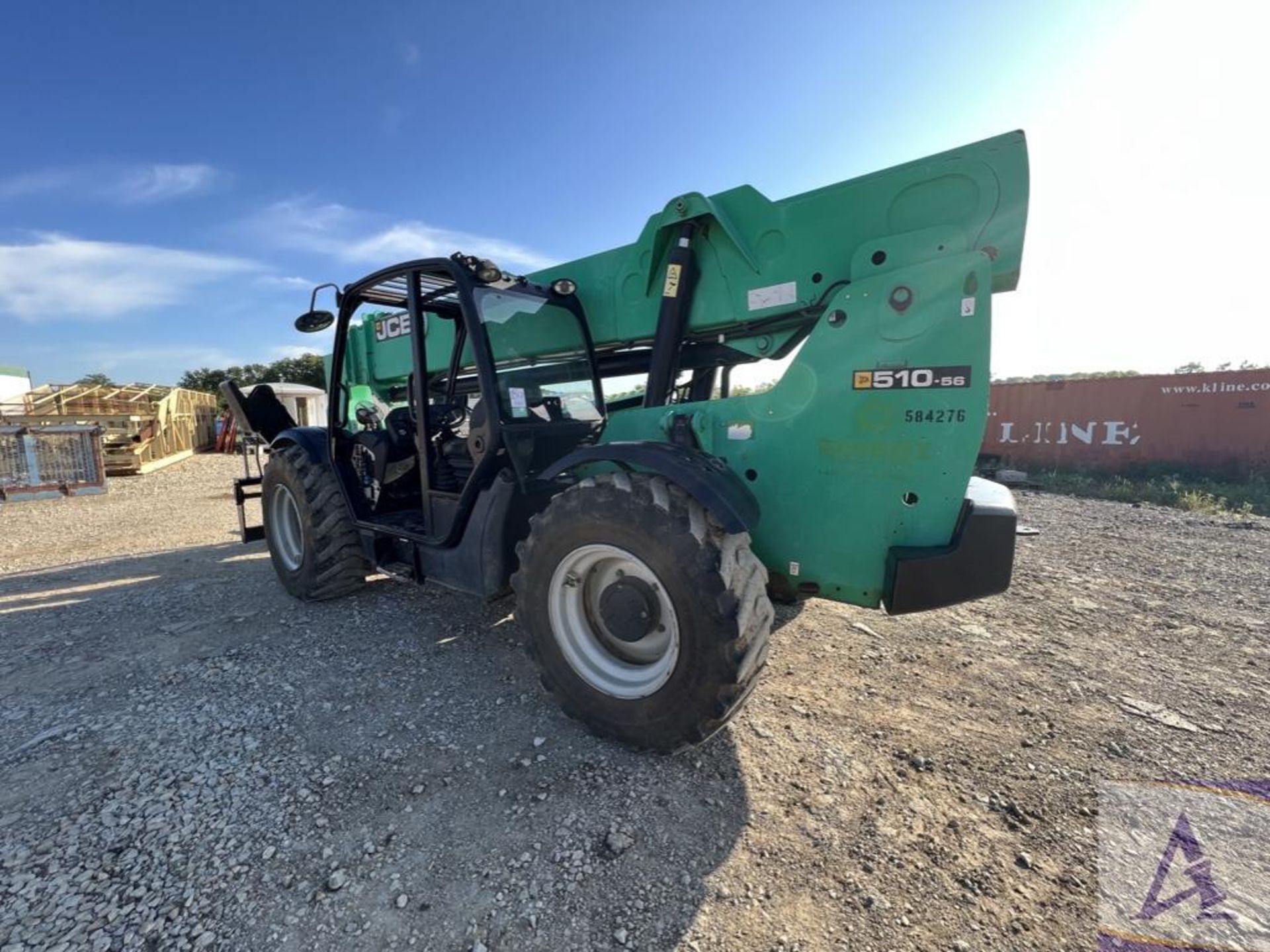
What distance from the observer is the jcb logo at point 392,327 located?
5020 millimetres

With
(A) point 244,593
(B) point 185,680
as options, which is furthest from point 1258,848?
(A) point 244,593

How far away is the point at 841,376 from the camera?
2.39 metres

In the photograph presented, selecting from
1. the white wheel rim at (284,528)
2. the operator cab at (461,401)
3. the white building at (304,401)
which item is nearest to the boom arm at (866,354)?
the operator cab at (461,401)

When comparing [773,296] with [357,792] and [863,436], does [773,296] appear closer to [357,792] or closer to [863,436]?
[863,436]

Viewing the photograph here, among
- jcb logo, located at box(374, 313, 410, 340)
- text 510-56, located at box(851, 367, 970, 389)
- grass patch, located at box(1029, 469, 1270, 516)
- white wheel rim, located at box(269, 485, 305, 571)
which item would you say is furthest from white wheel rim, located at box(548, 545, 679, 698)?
grass patch, located at box(1029, 469, 1270, 516)

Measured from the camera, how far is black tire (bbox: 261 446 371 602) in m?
4.16

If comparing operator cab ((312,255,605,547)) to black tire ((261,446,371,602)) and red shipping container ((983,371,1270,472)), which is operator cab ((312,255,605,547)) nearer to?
black tire ((261,446,371,602))

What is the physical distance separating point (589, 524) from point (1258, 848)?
274cm

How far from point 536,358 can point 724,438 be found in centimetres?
163

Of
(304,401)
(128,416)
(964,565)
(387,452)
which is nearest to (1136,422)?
(964,565)

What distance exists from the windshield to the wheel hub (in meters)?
1.34

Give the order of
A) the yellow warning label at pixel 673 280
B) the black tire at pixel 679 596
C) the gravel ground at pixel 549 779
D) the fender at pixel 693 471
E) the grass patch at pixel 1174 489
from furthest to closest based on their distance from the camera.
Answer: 1. the grass patch at pixel 1174 489
2. the yellow warning label at pixel 673 280
3. the fender at pixel 693 471
4. the black tire at pixel 679 596
5. the gravel ground at pixel 549 779

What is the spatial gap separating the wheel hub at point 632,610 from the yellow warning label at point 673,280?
1582 millimetres

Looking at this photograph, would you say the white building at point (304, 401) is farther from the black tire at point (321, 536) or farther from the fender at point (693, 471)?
the fender at point (693, 471)
